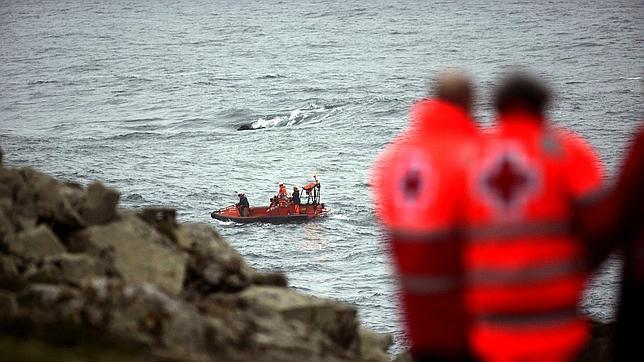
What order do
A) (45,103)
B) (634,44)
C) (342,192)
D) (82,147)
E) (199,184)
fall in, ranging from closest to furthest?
(342,192) < (199,184) < (82,147) < (45,103) < (634,44)

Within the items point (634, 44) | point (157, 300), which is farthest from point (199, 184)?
point (634, 44)

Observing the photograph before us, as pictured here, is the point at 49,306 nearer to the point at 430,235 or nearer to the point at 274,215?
the point at 430,235

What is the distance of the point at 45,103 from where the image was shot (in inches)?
5369

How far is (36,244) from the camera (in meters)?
10.2

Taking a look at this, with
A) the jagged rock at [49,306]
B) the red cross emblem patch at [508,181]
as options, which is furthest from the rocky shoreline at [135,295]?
the red cross emblem patch at [508,181]

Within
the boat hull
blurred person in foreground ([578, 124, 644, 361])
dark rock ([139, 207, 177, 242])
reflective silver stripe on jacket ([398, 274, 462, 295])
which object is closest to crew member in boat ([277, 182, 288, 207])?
the boat hull

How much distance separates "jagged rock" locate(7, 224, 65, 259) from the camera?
10016 mm

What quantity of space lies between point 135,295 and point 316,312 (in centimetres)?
204

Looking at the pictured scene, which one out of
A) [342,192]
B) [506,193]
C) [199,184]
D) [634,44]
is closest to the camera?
[506,193]

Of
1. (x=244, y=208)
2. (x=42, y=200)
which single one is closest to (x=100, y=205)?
(x=42, y=200)

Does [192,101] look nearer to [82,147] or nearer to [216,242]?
[82,147]

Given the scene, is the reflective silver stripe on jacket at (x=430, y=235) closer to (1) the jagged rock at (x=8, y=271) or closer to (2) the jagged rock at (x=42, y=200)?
(1) the jagged rock at (x=8, y=271)

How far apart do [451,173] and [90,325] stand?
3405 millimetres

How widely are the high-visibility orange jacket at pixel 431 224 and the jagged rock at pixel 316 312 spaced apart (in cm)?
328
